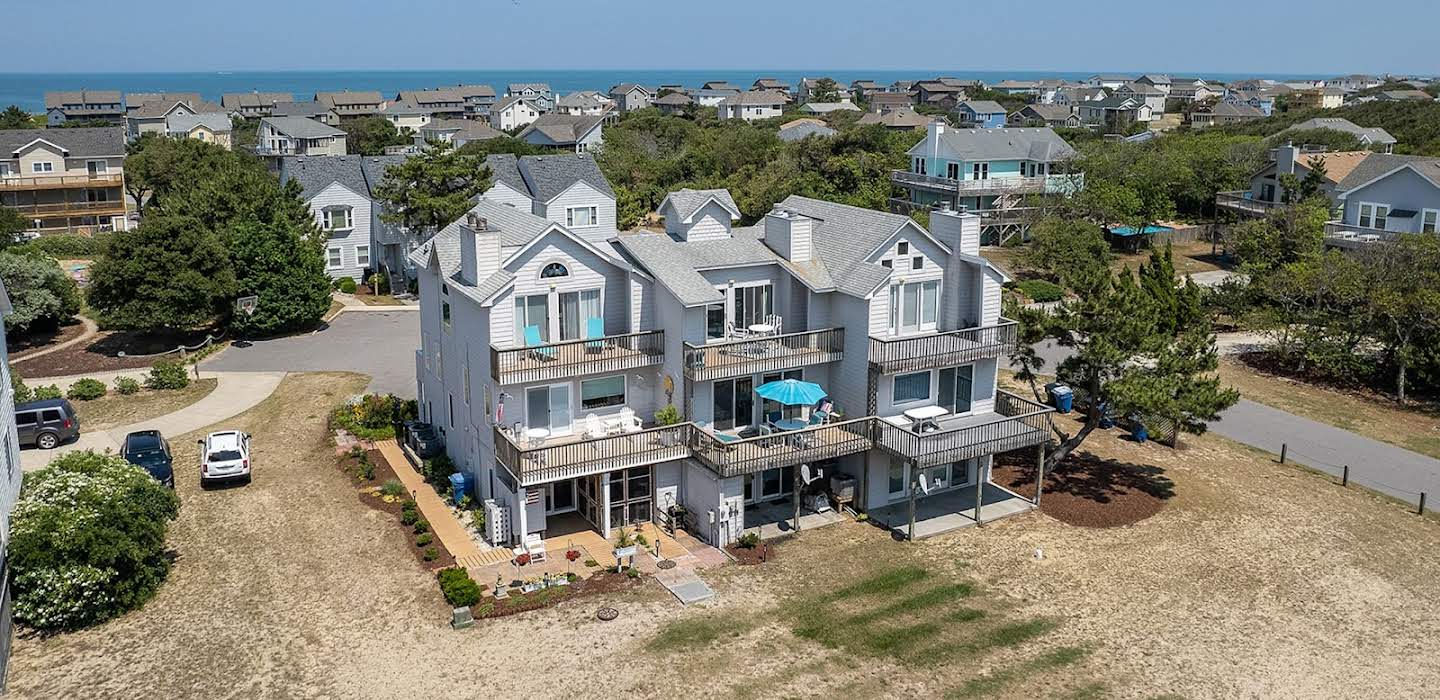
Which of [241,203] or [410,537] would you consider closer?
[410,537]

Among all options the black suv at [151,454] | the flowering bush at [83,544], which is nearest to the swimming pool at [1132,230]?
the black suv at [151,454]

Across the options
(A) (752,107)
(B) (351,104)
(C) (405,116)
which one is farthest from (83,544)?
(B) (351,104)

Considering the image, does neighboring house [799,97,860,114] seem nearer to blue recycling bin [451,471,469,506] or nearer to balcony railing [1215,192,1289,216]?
balcony railing [1215,192,1289,216]

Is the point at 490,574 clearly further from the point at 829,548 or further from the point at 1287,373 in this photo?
the point at 1287,373

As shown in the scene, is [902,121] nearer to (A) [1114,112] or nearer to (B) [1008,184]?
(A) [1114,112]

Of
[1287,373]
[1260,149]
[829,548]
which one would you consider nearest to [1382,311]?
[1287,373]

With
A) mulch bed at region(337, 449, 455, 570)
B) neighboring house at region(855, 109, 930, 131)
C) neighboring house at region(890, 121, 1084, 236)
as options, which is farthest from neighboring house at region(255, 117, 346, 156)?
mulch bed at region(337, 449, 455, 570)
